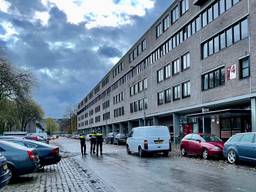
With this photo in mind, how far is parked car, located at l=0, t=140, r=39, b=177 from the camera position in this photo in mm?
12406

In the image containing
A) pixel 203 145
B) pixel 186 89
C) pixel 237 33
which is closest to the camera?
pixel 203 145

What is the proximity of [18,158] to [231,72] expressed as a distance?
844 inches

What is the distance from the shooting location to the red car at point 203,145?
21.6 m

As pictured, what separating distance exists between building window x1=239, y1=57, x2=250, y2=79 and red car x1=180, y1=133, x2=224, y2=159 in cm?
718

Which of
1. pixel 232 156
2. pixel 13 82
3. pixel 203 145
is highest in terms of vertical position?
pixel 13 82

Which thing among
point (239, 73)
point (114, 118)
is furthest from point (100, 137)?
point (114, 118)

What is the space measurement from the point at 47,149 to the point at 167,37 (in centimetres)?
3252

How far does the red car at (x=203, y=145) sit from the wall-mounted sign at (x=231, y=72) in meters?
7.97

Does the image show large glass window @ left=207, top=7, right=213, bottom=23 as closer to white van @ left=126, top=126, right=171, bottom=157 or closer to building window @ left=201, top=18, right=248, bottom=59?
building window @ left=201, top=18, right=248, bottom=59

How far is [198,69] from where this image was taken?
121 ft

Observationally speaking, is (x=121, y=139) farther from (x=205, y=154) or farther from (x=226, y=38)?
(x=205, y=154)

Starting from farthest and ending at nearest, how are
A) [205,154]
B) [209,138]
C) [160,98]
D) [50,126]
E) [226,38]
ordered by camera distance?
[50,126] → [160,98] → [226,38] → [209,138] → [205,154]

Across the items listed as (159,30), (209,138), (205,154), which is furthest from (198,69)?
(205,154)

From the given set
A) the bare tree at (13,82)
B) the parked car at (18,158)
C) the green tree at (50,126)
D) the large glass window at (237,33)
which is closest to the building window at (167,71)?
the bare tree at (13,82)
